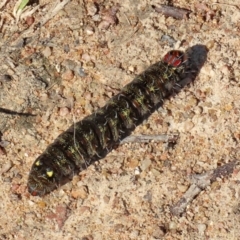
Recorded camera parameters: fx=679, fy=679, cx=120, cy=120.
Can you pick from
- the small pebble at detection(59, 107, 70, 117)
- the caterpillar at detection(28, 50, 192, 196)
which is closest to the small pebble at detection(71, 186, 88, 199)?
the caterpillar at detection(28, 50, 192, 196)

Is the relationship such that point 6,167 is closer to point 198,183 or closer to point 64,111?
point 64,111

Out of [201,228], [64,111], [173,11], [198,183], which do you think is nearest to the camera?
[201,228]

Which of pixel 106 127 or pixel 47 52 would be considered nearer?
pixel 106 127

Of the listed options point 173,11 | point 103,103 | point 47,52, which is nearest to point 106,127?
point 103,103

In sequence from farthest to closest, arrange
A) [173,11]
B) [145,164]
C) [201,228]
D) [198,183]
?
[173,11] → [145,164] → [198,183] → [201,228]

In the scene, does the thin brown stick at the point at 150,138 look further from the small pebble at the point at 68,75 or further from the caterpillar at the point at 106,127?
the small pebble at the point at 68,75

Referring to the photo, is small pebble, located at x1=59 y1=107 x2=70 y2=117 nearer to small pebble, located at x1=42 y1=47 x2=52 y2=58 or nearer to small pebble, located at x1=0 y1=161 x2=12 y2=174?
small pebble, located at x1=42 y1=47 x2=52 y2=58
